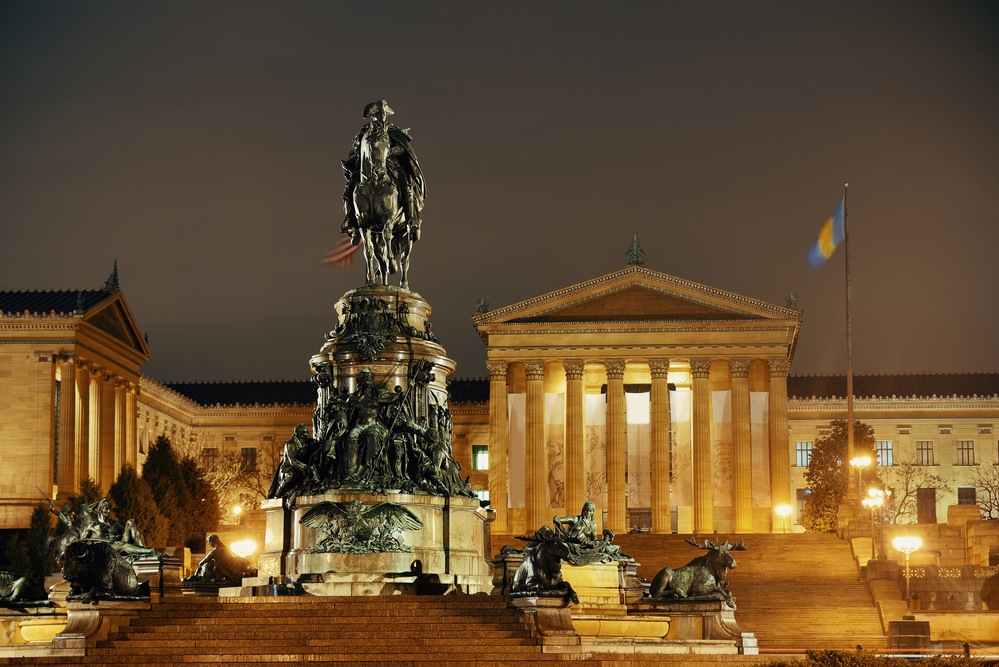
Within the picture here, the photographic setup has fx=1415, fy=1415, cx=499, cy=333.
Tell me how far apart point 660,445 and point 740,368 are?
23.3 feet

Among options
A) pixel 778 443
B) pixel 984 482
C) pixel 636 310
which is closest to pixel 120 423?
pixel 636 310

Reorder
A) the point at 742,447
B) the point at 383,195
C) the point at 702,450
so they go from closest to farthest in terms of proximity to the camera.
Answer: the point at 383,195, the point at 742,447, the point at 702,450

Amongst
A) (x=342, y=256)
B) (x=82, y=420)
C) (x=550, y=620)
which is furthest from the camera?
(x=82, y=420)

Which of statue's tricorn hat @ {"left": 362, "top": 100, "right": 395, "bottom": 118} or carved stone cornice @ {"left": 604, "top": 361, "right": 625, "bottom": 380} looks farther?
carved stone cornice @ {"left": 604, "top": 361, "right": 625, "bottom": 380}

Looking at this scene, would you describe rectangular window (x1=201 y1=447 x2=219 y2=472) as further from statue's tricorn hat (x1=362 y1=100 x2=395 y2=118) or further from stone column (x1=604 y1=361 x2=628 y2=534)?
statue's tricorn hat (x1=362 y1=100 x2=395 y2=118)

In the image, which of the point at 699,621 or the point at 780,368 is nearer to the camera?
the point at 699,621

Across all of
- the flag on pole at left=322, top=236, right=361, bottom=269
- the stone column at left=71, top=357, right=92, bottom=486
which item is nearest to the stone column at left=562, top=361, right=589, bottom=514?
the stone column at left=71, top=357, right=92, bottom=486

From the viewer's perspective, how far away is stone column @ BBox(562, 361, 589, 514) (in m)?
88.1

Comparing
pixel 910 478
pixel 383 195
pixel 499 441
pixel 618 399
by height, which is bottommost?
pixel 910 478

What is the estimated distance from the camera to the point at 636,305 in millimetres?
90000

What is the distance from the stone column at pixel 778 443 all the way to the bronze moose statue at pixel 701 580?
202ft

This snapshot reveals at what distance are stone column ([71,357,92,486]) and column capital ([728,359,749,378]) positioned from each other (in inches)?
1547

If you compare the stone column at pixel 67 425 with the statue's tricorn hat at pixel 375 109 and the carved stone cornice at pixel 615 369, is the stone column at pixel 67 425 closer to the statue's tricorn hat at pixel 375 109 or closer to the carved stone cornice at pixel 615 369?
the carved stone cornice at pixel 615 369

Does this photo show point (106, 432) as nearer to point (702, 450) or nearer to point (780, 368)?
point (702, 450)
